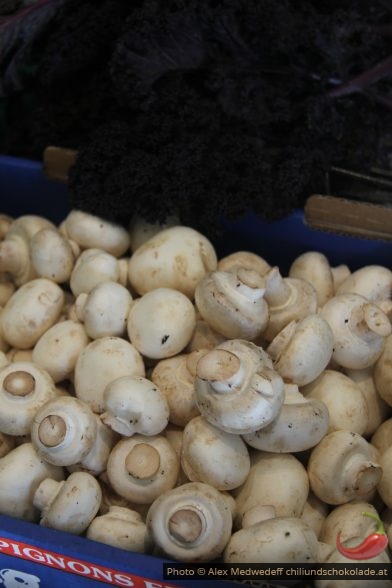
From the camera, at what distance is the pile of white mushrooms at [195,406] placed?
3.64 ft

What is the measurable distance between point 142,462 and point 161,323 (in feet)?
0.97

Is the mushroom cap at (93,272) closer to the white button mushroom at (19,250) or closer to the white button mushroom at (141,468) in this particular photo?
the white button mushroom at (19,250)

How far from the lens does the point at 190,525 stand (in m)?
1.03

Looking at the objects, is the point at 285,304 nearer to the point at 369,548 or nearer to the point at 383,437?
the point at 383,437

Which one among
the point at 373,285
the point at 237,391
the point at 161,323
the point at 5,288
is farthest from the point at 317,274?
the point at 5,288

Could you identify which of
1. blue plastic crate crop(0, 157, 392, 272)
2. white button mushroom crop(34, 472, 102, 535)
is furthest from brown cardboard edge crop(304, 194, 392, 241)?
white button mushroom crop(34, 472, 102, 535)

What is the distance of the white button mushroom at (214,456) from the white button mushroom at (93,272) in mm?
448

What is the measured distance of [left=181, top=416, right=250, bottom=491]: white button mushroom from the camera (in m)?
1.16

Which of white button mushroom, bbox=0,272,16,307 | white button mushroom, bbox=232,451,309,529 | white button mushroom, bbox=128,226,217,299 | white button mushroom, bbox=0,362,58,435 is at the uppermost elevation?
white button mushroom, bbox=128,226,217,299

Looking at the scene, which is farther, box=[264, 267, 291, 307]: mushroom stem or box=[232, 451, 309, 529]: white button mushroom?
box=[264, 267, 291, 307]: mushroom stem

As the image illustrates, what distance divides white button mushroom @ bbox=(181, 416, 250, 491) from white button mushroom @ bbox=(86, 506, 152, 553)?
0.43 feet

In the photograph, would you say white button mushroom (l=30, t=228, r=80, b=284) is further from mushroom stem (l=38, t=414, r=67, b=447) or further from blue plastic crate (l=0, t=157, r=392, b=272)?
mushroom stem (l=38, t=414, r=67, b=447)

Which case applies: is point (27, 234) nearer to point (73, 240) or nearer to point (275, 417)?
point (73, 240)

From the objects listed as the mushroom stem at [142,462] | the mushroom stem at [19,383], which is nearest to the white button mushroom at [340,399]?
A: the mushroom stem at [142,462]
